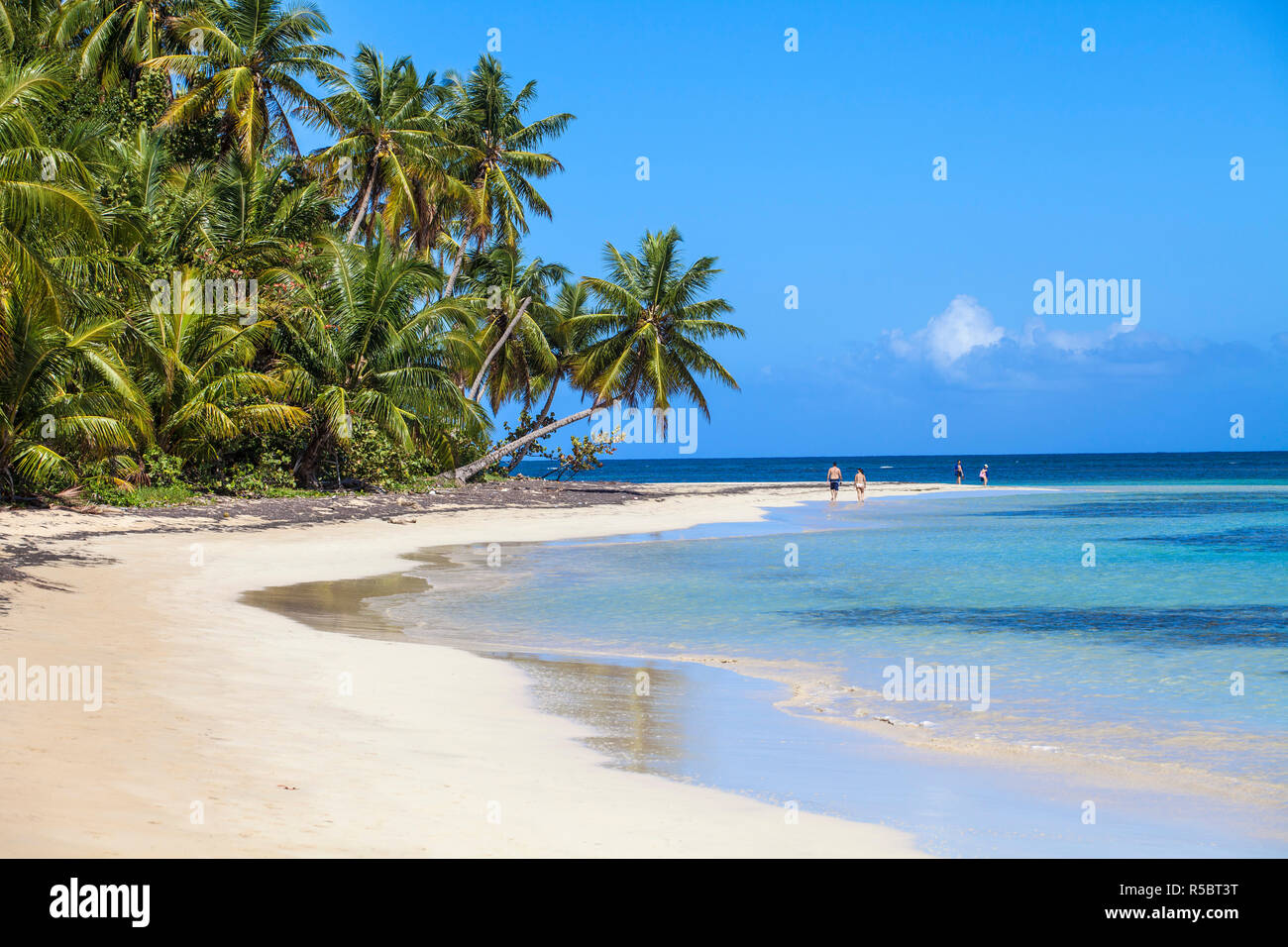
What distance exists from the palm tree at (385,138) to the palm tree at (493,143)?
2.73 metres

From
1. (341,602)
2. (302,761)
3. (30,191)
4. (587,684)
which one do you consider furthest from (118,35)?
(302,761)

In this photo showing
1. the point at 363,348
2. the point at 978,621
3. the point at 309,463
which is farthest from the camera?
the point at 309,463

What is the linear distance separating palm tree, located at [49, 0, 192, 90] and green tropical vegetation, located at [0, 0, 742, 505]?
0.09 m

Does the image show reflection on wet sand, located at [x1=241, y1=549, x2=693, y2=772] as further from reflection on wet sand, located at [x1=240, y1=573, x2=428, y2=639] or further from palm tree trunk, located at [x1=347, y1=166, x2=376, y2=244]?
palm tree trunk, located at [x1=347, y1=166, x2=376, y2=244]

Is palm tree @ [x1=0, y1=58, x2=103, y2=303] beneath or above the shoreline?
above

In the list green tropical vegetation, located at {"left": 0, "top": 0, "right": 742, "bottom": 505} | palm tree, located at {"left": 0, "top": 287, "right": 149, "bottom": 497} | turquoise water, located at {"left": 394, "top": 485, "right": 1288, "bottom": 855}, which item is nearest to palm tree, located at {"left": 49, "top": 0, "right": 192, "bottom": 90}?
green tropical vegetation, located at {"left": 0, "top": 0, "right": 742, "bottom": 505}

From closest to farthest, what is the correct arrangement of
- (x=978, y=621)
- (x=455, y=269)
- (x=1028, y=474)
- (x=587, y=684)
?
(x=587, y=684)
(x=978, y=621)
(x=455, y=269)
(x=1028, y=474)

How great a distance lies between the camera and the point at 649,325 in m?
36.7

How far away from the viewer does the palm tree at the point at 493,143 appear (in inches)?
1433

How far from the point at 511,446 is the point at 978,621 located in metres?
26.0

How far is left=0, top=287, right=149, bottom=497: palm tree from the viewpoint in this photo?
53.5 feet

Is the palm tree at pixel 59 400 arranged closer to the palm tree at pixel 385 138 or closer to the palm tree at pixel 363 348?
the palm tree at pixel 363 348

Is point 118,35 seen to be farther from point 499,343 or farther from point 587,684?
point 587,684
